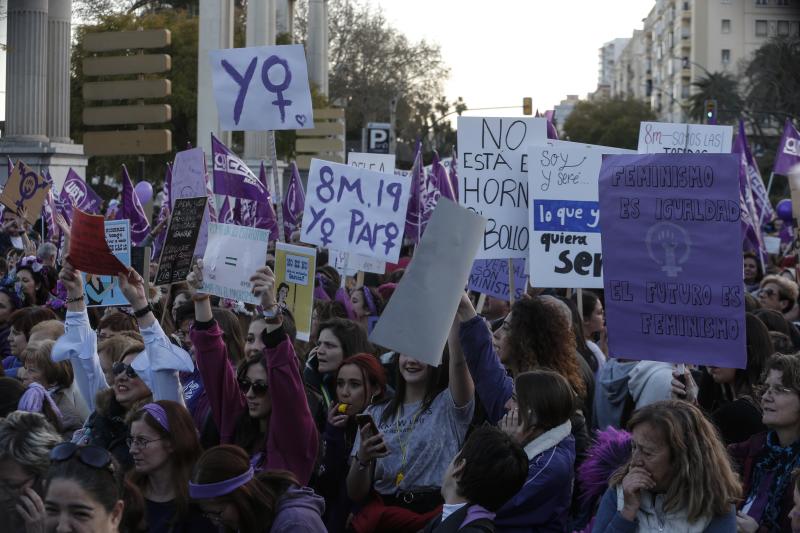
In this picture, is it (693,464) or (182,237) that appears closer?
(693,464)

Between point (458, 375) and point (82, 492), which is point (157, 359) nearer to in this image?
point (458, 375)

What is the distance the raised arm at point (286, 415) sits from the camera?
5.18 m

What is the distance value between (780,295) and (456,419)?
16.9ft

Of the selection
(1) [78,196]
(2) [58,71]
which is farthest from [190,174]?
(2) [58,71]

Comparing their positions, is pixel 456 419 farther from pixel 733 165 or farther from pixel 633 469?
pixel 733 165

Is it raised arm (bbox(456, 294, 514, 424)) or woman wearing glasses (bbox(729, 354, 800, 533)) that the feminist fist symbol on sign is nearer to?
raised arm (bbox(456, 294, 514, 424))

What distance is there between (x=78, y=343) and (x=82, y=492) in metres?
2.47

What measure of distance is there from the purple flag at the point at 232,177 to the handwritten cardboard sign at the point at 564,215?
4293mm

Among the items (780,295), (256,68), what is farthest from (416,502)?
(780,295)

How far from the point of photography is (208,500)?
4.39m

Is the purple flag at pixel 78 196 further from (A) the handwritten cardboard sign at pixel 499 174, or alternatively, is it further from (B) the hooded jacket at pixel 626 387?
(B) the hooded jacket at pixel 626 387

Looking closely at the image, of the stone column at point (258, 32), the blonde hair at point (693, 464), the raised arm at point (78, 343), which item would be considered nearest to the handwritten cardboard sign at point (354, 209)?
the raised arm at point (78, 343)

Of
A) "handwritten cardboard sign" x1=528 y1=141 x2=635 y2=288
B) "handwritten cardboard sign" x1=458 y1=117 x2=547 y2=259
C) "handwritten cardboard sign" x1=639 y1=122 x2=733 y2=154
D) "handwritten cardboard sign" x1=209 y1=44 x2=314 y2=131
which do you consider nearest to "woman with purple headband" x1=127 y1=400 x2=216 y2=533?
"handwritten cardboard sign" x1=528 y1=141 x2=635 y2=288

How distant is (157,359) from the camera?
556 centimetres
